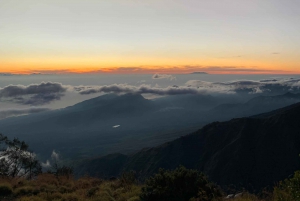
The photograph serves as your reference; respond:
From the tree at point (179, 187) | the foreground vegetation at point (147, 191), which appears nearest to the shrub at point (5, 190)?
the foreground vegetation at point (147, 191)

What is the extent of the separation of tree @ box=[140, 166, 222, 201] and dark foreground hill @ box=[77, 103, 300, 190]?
101899 mm

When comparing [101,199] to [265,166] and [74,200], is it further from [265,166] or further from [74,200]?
[265,166]

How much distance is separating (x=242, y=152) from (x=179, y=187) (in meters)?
151

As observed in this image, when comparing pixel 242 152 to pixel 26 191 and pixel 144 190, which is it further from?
pixel 26 191

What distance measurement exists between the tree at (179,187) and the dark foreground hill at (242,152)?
334 feet

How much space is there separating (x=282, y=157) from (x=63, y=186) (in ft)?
494

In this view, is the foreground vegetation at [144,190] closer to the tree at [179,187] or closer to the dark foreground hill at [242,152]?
the tree at [179,187]

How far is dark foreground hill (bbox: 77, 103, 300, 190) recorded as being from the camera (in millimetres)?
131000

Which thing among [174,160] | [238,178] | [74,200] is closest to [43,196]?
[74,200]

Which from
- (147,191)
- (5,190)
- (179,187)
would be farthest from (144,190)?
(5,190)

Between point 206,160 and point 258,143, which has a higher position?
point 258,143

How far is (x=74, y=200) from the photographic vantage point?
35.7 feet

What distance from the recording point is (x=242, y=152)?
14862 cm

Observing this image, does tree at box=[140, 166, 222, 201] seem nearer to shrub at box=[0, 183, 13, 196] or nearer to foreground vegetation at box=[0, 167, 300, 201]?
foreground vegetation at box=[0, 167, 300, 201]
